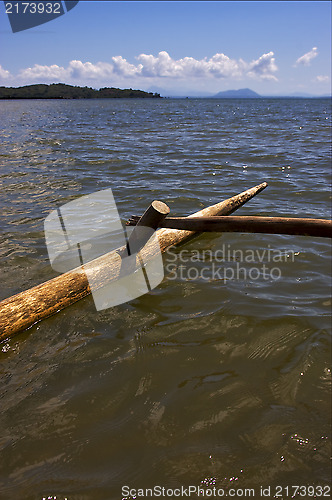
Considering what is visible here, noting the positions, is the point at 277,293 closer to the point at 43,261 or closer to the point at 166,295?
the point at 166,295

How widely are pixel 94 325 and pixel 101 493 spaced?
1816 millimetres

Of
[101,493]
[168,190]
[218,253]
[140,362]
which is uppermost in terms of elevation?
[168,190]

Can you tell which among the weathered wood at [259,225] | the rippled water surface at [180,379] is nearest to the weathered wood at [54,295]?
the rippled water surface at [180,379]

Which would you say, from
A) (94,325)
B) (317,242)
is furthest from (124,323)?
(317,242)

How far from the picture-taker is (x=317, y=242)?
555cm

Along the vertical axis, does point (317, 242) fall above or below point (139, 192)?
below

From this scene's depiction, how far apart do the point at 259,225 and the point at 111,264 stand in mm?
1871

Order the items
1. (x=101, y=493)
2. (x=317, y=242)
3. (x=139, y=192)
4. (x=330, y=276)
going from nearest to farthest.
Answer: (x=101, y=493) → (x=330, y=276) → (x=317, y=242) → (x=139, y=192)

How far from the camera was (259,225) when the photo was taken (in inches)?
133

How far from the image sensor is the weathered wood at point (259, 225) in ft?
10.1

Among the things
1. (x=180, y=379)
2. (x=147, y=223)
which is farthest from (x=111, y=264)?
(x=180, y=379)

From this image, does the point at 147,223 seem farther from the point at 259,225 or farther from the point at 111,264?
the point at 259,225

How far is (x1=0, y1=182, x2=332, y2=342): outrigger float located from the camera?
3.24 meters

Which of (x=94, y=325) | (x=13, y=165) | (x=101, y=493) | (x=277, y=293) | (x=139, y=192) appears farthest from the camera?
(x=13, y=165)
